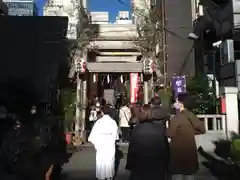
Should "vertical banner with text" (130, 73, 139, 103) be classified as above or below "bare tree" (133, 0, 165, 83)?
below

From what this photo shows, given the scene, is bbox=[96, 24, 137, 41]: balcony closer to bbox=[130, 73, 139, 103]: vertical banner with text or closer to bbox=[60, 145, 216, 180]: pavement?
bbox=[130, 73, 139, 103]: vertical banner with text

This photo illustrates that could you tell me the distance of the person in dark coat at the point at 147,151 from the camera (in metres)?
6.12

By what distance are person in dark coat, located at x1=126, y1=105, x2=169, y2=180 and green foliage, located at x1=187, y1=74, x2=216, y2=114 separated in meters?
7.81

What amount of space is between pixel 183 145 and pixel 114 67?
13.0 metres

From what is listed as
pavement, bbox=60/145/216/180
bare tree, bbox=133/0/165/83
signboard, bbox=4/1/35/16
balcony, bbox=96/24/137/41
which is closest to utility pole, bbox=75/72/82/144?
pavement, bbox=60/145/216/180

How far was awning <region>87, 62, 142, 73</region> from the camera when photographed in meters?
18.8

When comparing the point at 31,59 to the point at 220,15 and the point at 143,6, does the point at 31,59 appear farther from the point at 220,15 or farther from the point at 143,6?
the point at 143,6

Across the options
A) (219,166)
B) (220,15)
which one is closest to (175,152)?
(219,166)

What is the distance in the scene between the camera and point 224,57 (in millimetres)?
17734

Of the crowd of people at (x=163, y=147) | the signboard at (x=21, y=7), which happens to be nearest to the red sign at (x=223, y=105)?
the crowd of people at (x=163, y=147)

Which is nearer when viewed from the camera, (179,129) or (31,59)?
(179,129)

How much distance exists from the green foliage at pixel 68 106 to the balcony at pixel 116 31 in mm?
6516

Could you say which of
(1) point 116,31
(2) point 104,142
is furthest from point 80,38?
(2) point 104,142

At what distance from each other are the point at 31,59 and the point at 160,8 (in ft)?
38.6
